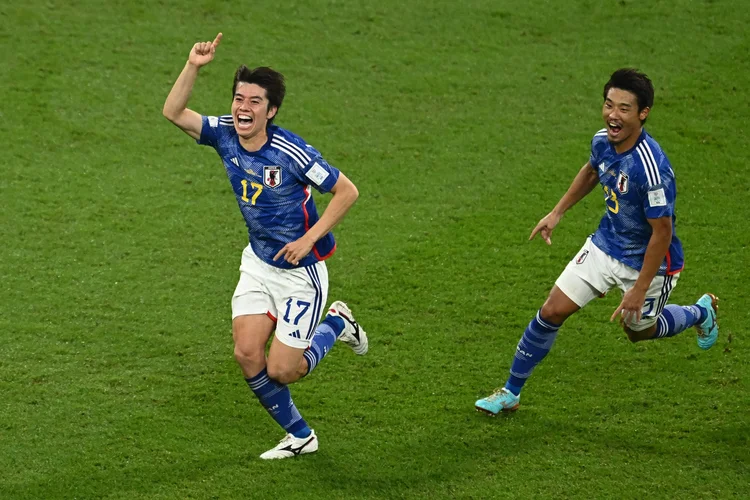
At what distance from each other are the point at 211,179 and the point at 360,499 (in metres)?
3.63

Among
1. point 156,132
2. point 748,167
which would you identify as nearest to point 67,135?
point 156,132

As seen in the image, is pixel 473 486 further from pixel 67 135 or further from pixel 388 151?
pixel 67 135

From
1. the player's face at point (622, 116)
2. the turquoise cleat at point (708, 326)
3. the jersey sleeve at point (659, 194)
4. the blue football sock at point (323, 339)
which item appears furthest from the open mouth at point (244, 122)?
the turquoise cleat at point (708, 326)

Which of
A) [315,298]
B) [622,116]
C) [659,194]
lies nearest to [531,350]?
[659,194]

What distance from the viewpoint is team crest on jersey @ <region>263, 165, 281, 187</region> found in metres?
5.24

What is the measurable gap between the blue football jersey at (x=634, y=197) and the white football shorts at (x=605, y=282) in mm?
44

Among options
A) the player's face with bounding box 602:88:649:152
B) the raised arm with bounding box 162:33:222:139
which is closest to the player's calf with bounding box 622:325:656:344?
the player's face with bounding box 602:88:649:152

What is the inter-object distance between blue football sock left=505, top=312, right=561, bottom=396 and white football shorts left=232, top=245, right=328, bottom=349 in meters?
1.15

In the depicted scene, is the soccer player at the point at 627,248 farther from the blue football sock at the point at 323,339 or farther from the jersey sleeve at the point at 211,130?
the jersey sleeve at the point at 211,130

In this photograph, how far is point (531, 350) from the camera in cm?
575

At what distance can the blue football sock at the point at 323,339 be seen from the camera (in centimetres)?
552

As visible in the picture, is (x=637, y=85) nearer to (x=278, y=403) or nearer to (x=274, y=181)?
(x=274, y=181)

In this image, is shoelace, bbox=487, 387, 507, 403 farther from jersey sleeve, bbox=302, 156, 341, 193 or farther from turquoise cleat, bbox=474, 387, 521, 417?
jersey sleeve, bbox=302, 156, 341, 193

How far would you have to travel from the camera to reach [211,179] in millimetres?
8094
